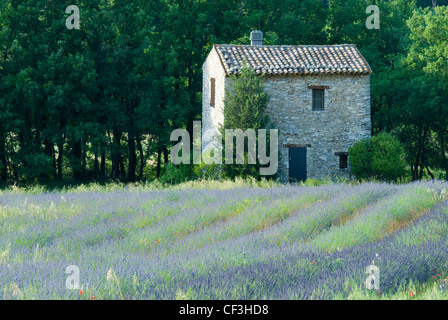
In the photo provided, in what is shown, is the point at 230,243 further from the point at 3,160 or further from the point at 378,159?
the point at 3,160

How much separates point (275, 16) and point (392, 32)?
7.72 metres

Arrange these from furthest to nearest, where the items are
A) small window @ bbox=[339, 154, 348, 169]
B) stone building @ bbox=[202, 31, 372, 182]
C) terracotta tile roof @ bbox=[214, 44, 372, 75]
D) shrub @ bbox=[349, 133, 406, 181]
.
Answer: small window @ bbox=[339, 154, 348, 169]
stone building @ bbox=[202, 31, 372, 182]
terracotta tile roof @ bbox=[214, 44, 372, 75]
shrub @ bbox=[349, 133, 406, 181]

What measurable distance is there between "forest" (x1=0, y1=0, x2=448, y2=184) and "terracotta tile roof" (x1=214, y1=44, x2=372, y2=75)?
580cm

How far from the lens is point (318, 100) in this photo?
22.5 metres

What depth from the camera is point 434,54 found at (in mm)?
29766

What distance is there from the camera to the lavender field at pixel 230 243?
5.30 m

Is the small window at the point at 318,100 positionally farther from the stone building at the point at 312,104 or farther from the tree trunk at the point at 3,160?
the tree trunk at the point at 3,160

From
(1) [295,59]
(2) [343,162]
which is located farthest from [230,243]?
(1) [295,59]

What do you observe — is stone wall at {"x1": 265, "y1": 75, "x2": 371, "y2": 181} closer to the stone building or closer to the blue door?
the stone building

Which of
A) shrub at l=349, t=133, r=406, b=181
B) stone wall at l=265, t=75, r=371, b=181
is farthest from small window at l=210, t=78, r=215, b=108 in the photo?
shrub at l=349, t=133, r=406, b=181

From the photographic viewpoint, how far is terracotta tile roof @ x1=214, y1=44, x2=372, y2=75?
22016 mm

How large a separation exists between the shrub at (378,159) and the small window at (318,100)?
2295 millimetres

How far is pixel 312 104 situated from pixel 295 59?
7.16 ft

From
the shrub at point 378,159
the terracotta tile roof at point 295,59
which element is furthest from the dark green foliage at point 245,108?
the shrub at point 378,159
